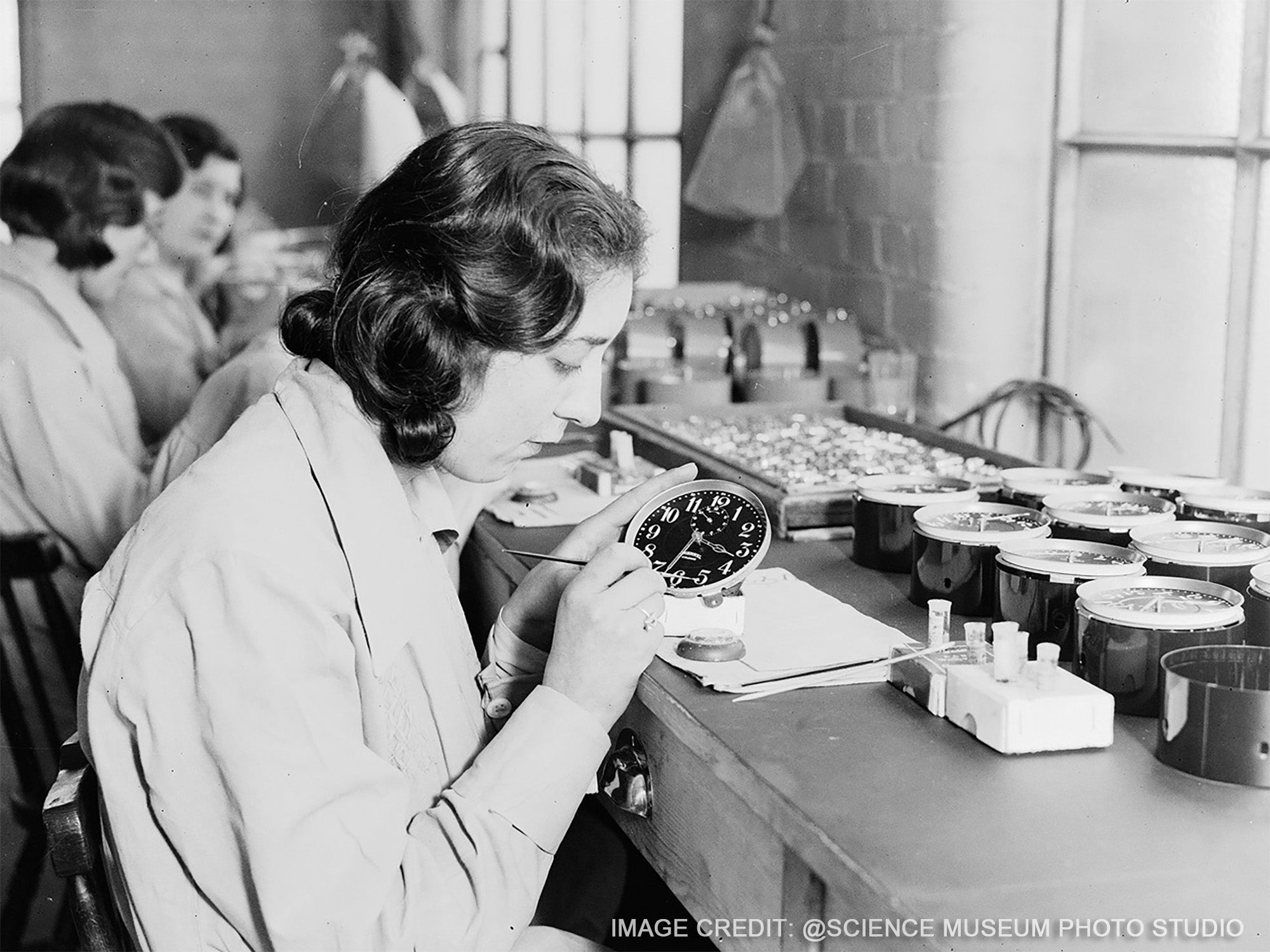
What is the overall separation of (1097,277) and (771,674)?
216 cm

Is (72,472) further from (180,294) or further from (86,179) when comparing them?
(180,294)

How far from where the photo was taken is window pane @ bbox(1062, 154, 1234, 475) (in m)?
2.88

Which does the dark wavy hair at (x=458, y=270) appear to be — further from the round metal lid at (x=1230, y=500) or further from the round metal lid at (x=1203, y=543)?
the round metal lid at (x=1230, y=500)

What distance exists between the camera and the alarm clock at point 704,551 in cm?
142

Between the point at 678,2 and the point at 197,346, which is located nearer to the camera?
the point at 197,346

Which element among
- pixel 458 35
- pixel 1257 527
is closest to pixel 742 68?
pixel 458 35

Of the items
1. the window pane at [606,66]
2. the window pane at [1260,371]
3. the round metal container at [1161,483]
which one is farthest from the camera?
the window pane at [606,66]

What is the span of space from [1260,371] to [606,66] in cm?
272

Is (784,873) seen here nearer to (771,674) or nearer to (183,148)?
(771,674)

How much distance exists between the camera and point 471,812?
1.20 m

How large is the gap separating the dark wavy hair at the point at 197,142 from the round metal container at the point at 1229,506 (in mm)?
3511

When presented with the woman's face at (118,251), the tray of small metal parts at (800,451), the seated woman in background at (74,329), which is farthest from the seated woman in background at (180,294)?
the tray of small metal parts at (800,451)

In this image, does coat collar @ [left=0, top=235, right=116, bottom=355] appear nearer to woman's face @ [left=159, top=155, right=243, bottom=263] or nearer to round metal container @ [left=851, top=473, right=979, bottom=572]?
woman's face @ [left=159, top=155, right=243, bottom=263]

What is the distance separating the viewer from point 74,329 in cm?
300
